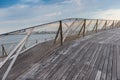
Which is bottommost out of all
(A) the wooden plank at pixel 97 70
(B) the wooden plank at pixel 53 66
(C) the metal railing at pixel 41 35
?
(A) the wooden plank at pixel 97 70

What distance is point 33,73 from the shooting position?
3998mm

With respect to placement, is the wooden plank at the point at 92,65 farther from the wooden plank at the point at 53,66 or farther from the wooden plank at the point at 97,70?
the wooden plank at the point at 53,66

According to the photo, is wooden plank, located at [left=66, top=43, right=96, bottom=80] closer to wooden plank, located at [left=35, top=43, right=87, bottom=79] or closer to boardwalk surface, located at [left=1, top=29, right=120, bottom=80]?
boardwalk surface, located at [left=1, top=29, right=120, bottom=80]

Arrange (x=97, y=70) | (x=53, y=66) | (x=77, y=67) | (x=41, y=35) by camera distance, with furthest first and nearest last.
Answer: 1. (x=41, y=35)
2. (x=53, y=66)
3. (x=77, y=67)
4. (x=97, y=70)

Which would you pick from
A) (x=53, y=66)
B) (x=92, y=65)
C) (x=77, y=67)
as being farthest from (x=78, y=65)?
(x=53, y=66)

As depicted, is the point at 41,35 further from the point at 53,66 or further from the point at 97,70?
the point at 97,70

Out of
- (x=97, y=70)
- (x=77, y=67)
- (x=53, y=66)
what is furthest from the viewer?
(x=53, y=66)

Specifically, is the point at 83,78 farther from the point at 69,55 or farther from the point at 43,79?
the point at 69,55

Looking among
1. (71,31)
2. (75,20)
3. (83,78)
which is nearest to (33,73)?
(83,78)

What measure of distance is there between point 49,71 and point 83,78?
89 centimetres

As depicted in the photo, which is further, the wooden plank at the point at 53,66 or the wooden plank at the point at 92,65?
the wooden plank at the point at 53,66

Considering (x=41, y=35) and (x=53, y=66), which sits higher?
(x=41, y=35)

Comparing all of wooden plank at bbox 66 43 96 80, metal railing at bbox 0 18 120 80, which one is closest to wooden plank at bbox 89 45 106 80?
wooden plank at bbox 66 43 96 80

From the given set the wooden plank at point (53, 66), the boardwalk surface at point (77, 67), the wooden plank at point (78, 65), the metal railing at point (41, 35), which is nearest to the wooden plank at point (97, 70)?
the boardwalk surface at point (77, 67)
